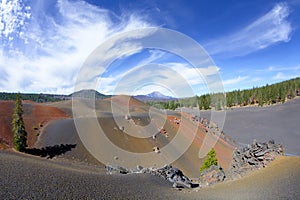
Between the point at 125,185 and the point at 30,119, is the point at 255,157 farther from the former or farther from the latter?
the point at 30,119

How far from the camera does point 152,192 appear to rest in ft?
45.8

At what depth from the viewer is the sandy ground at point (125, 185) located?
37.6 feet

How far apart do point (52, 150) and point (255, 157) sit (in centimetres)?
2328

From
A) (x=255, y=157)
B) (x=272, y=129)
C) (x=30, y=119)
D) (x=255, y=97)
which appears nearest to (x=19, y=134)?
(x=30, y=119)

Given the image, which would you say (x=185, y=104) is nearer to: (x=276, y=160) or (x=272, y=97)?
(x=272, y=97)

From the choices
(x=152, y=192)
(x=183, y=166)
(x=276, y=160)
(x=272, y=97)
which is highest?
(x=272, y=97)

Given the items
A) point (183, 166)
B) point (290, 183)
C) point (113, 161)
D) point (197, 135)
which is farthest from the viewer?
point (197, 135)

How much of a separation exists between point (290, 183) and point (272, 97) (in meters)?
126

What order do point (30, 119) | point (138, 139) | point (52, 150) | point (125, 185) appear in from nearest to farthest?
point (125, 185) < point (52, 150) < point (138, 139) < point (30, 119)

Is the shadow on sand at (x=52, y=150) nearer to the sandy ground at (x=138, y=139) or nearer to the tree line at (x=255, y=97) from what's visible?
the sandy ground at (x=138, y=139)

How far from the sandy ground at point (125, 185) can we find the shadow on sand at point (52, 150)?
614 inches

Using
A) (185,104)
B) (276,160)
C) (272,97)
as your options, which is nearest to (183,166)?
(276,160)

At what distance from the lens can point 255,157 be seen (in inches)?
737

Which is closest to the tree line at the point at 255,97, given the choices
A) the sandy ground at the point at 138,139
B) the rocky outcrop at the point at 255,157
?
the sandy ground at the point at 138,139
